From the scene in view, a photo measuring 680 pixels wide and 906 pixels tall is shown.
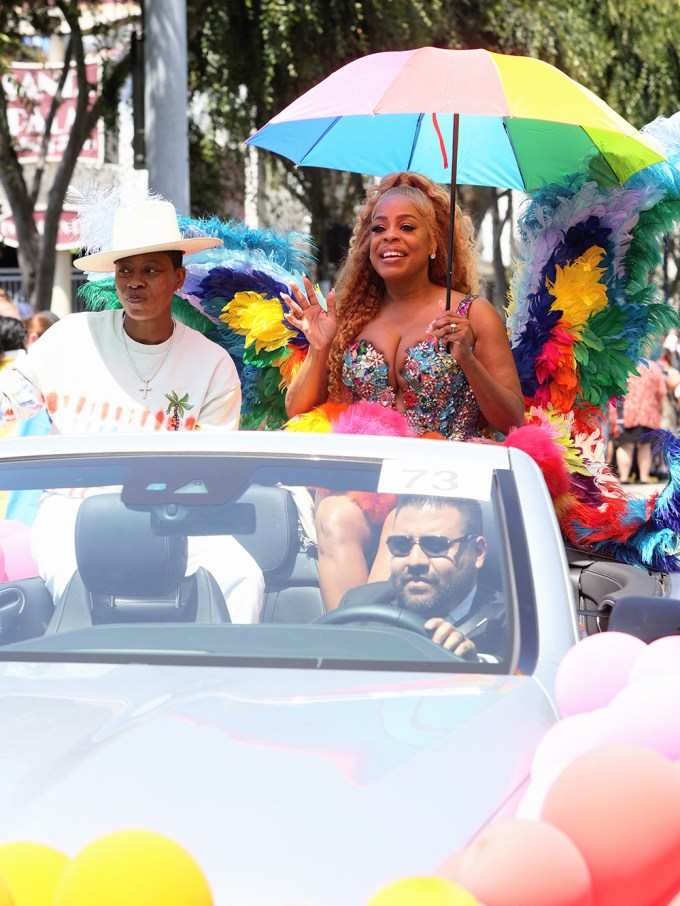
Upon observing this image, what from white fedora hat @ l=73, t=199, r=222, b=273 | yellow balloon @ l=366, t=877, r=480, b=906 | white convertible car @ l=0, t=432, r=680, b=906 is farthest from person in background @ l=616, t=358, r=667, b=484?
yellow balloon @ l=366, t=877, r=480, b=906

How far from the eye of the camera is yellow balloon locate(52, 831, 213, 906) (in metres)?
1.56

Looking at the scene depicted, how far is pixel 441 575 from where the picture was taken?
2.65m

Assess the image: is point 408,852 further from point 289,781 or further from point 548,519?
point 548,519

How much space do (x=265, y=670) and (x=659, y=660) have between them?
2.18 ft

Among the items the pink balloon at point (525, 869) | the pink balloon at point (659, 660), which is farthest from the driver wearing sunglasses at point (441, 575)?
the pink balloon at point (525, 869)

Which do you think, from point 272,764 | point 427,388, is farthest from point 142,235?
point 272,764

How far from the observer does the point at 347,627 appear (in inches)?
102

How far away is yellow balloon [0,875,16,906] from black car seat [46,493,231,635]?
1104mm

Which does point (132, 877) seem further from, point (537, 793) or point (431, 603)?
point (431, 603)

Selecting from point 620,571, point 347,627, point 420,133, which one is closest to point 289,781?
point 347,627

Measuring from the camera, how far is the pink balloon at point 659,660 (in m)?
2.25

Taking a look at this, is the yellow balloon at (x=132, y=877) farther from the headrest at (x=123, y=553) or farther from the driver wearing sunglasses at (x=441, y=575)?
the headrest at (x=123, y=553)

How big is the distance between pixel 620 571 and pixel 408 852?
8.94 feet

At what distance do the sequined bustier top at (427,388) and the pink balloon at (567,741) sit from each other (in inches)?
98.1
